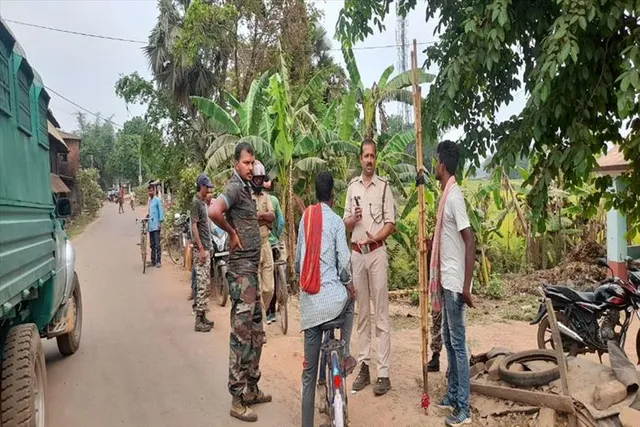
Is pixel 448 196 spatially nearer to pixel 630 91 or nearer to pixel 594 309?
pixel 630 91

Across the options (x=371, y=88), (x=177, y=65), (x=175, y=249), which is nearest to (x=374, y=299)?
(x=371, y=88)

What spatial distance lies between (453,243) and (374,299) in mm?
989

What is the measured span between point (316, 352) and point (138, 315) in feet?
17.3

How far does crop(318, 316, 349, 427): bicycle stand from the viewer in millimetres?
3443

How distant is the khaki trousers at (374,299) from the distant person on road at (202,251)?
2996 mm

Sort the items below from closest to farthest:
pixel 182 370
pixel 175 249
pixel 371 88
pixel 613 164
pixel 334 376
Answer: pixel 334 376
pixel 182 370
pixel 613 164
pixel 371 88
pixel 175 249

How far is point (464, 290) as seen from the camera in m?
3.97

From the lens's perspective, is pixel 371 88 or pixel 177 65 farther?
pixel 177 65

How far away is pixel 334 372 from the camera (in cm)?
356

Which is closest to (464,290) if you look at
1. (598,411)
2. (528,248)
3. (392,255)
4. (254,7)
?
(598,411)

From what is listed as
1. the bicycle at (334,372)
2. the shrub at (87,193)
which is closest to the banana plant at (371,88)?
the bicycle at (334,372)

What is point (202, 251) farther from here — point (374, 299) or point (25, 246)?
point (25, 246)

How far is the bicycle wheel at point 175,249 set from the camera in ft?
46.0

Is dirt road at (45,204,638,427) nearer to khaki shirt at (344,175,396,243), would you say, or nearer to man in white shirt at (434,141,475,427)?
man in white shirt at (434,141,475,427)
